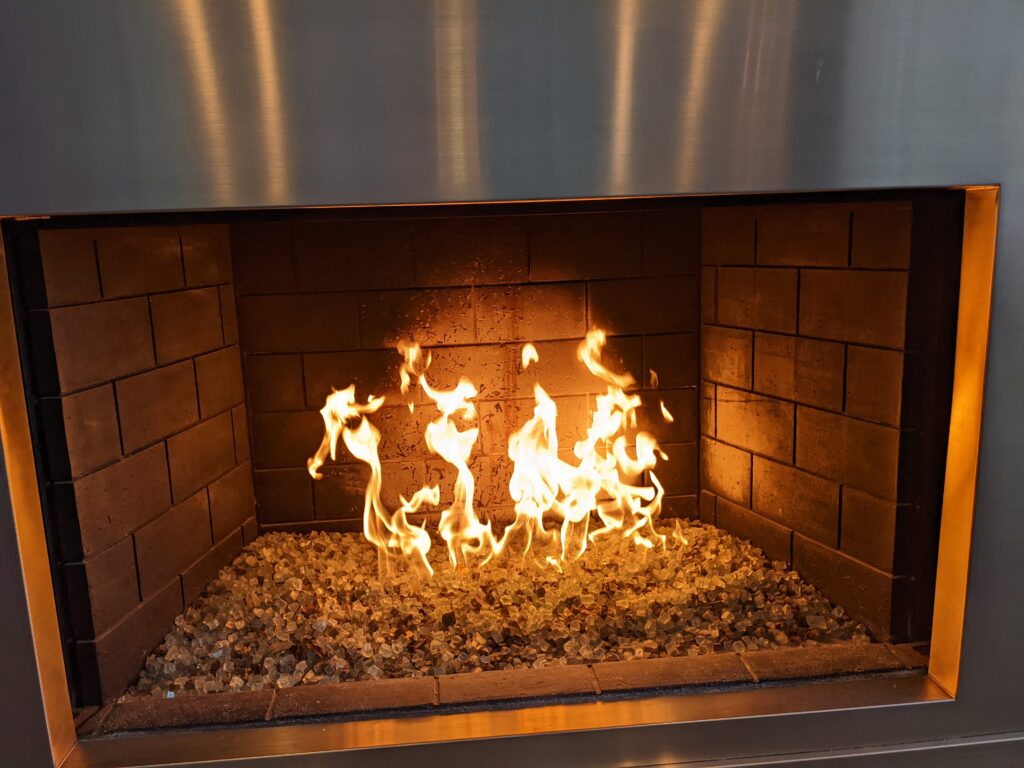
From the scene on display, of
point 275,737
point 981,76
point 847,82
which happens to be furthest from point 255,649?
point 981,76

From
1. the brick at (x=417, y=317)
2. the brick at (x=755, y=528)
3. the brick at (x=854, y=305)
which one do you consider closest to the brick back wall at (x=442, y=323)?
the brick at (x=417, y=317)

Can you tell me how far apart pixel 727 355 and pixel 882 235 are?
1.86 feet

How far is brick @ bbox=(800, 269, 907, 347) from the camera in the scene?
1.42 metres

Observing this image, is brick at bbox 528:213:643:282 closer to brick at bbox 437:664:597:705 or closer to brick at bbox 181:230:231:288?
brick at bbox 181:230:231:288

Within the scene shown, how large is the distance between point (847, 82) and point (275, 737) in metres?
1.33

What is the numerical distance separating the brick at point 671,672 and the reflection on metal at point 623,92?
2.71 ft

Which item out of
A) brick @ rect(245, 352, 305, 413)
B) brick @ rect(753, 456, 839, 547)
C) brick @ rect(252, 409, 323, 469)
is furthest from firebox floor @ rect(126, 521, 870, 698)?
brick @ rect(245, 352, 305, 413)

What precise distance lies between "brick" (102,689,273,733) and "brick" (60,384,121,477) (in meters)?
0.41

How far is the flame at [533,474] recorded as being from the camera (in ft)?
6.33

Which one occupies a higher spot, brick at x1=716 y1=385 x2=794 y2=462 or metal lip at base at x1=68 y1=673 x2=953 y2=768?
brick at x1=716 y1=385 x2=794 y2=462

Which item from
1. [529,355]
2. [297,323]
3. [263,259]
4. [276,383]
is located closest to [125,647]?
[276,383]

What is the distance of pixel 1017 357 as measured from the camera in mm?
1219

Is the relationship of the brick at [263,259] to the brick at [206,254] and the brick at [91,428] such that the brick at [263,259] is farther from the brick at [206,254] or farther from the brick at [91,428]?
the brick at [91,428]

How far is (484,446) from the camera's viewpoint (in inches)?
80.3
